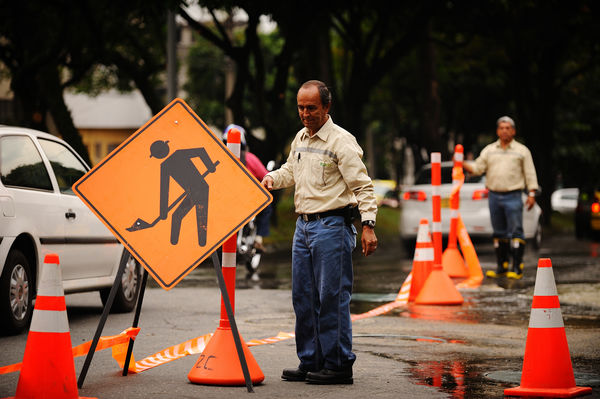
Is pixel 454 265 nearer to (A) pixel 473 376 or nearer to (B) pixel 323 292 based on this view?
(A) pixel 473 376

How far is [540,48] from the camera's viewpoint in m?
33.1

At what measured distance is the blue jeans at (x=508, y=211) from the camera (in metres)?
13.8

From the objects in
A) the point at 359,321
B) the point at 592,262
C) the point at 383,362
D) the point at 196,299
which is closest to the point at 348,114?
the point at 592,262

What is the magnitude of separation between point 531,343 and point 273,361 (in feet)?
6.19

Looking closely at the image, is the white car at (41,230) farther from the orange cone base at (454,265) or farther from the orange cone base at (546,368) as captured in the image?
the orange cone base at (454,265)

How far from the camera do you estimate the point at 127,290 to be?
10.3 meters

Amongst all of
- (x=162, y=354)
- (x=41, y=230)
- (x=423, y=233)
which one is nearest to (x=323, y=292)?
(x=162, y=354)

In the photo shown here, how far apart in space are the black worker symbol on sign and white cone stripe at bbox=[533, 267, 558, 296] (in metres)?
1.91

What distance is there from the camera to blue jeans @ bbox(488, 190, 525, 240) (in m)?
13.8

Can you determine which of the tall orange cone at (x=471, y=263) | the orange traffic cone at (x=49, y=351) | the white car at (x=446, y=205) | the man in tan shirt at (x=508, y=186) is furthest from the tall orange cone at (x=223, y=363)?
the white car at (x=446, y=205)

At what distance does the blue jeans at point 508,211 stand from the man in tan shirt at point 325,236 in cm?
751

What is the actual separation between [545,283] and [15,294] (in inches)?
168

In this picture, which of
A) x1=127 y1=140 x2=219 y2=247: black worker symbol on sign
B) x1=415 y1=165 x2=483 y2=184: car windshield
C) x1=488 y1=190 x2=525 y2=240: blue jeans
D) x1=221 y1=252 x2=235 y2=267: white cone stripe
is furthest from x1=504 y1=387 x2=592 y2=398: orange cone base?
x1=415 y1=165 x2=483 y2=184: car windshield

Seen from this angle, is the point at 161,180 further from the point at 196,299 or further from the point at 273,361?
the point at 196,299
